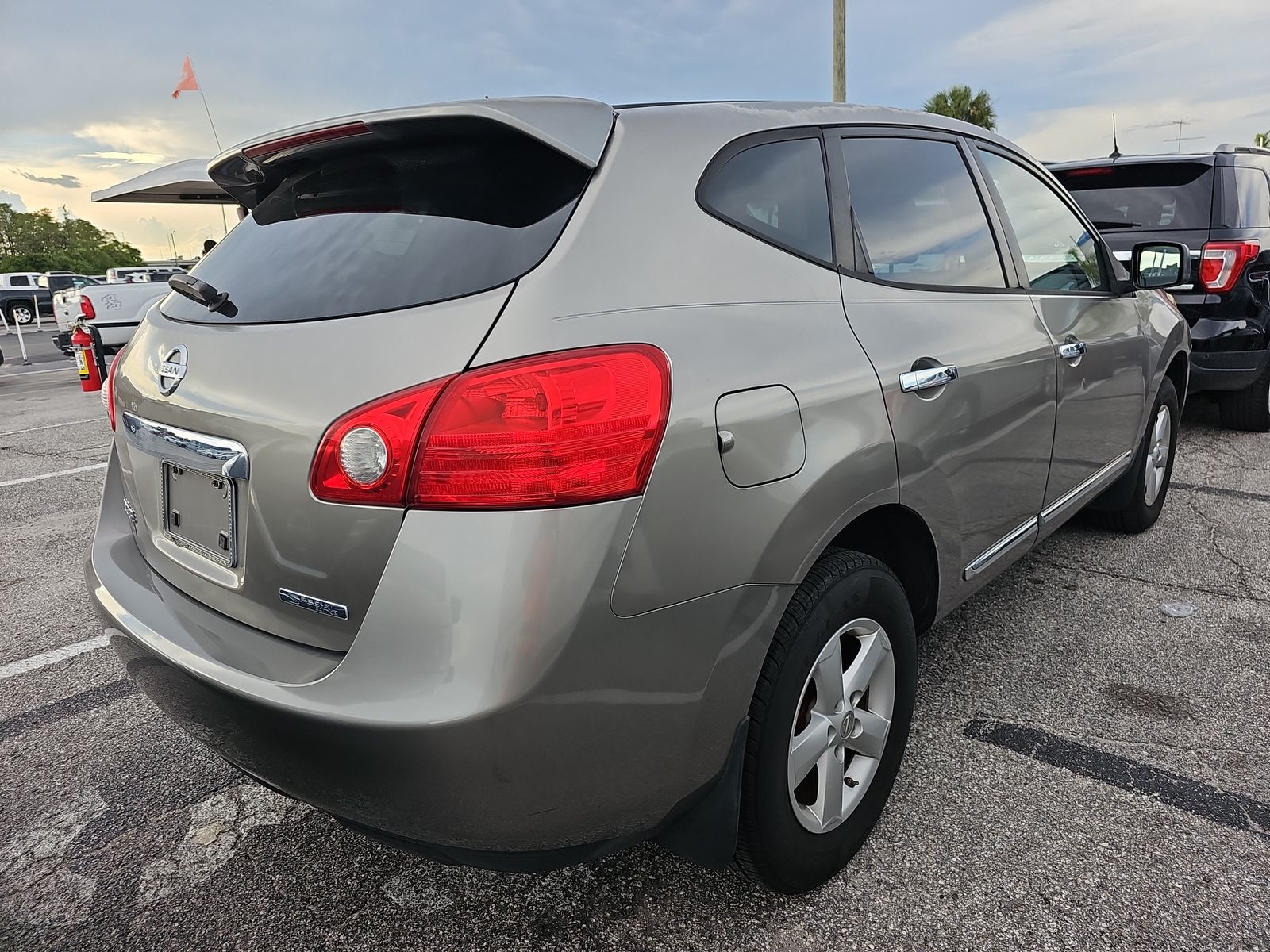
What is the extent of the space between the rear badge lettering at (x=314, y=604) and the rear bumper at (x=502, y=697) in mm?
71

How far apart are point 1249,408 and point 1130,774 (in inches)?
191

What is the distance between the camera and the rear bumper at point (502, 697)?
1.32 m

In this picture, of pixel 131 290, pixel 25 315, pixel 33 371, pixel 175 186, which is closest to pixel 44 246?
pixel 25 315

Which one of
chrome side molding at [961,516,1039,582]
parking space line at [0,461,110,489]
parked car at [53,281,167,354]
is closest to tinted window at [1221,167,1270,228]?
chrome side molding at [961,516,1039,582]

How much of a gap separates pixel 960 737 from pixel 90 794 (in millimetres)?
2421

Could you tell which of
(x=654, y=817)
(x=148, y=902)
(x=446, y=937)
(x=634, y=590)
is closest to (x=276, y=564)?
(x=634, y=590)

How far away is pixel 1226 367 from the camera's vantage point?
18.0ft

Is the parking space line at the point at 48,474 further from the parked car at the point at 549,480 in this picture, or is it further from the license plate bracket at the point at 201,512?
the license plate bracket at the point at 201,512

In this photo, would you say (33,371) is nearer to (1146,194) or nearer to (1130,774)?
(1146,194)

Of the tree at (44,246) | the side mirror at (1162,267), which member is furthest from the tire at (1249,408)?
the tree at (44,246)

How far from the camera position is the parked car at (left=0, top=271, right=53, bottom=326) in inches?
1212

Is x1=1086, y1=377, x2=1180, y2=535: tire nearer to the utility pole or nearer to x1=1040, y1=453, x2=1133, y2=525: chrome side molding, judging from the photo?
x1=1040, y1=453, x2=1133, y2=525: chrome side molding

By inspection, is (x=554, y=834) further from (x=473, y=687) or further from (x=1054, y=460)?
(x=1054, y=460)

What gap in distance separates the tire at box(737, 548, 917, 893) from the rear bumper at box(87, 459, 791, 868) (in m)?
0.10
